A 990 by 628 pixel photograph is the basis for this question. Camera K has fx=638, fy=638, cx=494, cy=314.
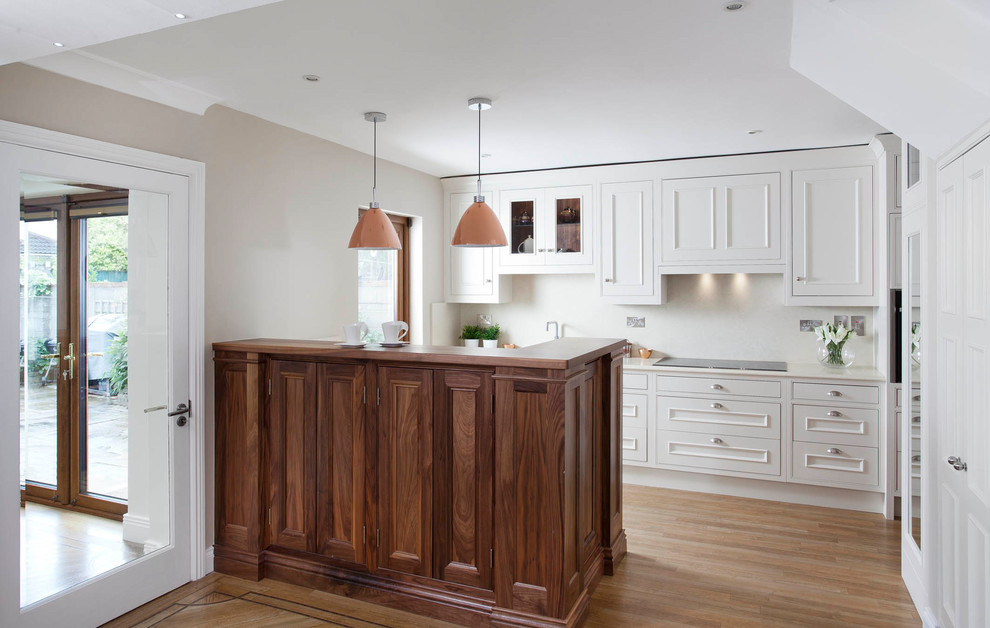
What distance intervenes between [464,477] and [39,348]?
180cm

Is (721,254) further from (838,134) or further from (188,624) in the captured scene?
(188,624)

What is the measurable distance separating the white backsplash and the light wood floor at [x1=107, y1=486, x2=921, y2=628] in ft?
4.63

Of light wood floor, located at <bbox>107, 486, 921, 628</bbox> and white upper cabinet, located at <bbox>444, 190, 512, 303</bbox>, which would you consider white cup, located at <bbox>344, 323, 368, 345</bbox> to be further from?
white upper cabinet, located at <bbox>444, 190, 512, 303</bbox>

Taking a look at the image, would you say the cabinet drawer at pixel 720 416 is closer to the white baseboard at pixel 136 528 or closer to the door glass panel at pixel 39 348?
the white baseboard at pixel 136 528

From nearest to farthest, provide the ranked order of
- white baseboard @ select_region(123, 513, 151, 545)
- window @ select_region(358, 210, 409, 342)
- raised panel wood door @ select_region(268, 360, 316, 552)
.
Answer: white baseboard @ select_region(123, 513, 151, 545)
raised panel wood door @ select_region(268, 360, 316, 552)
window @ select_region(358, 210, 409, 342)

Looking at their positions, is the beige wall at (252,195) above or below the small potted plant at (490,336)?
above

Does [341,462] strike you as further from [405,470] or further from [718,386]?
[718,386]

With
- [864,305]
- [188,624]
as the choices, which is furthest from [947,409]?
[188,624]

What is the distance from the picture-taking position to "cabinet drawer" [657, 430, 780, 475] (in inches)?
173

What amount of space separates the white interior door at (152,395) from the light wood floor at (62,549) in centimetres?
3

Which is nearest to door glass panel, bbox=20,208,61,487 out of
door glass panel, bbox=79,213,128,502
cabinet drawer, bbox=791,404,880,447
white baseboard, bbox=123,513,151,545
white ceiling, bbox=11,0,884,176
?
door glass panel, bbox=79,213,128,502

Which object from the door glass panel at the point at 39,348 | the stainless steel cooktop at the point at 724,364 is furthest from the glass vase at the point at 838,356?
the door glass panel at the point at 39,348

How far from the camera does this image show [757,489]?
4.48 metres

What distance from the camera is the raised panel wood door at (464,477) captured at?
2.69 meters
